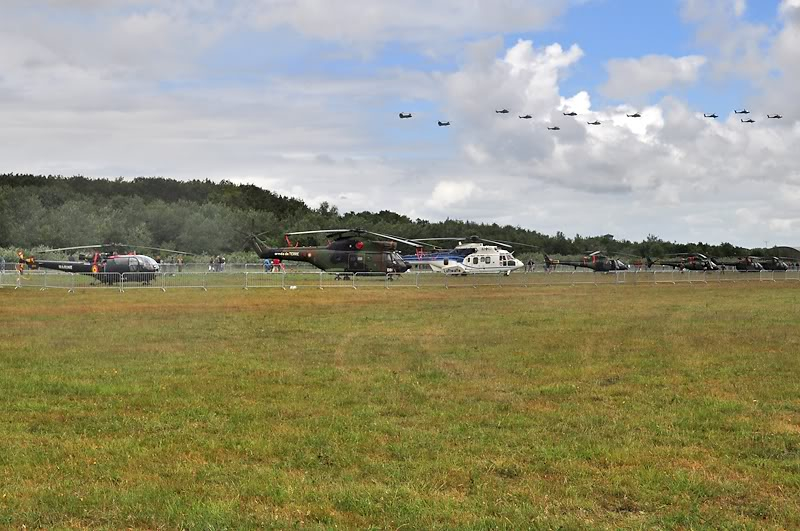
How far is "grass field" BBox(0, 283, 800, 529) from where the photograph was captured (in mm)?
6977

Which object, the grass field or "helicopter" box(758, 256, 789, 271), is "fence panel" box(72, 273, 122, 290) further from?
"helicopter" box(758, 256, 789, 271)

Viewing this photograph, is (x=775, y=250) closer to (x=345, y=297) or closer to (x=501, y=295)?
(x=501, y=295)

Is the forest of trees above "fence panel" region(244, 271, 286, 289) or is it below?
above

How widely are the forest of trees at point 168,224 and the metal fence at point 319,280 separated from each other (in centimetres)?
3018

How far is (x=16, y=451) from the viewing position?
8.62m

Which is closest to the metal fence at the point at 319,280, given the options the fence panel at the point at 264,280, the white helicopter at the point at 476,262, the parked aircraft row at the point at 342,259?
the fence panel at the point at 264,280

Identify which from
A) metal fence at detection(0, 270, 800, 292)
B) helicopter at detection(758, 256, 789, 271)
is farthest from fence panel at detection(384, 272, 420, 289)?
helicopter at detection(758, 256, 789, 271)

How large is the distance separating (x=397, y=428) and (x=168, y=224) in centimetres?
9303

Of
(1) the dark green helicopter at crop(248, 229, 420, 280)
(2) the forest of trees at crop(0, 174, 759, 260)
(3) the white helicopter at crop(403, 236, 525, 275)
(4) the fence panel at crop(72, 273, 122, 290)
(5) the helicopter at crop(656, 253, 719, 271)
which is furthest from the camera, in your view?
(2) the forest of trees at crop(0, 174, 759, 260)

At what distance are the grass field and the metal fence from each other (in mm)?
20099

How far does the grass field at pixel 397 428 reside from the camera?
22.9 ft

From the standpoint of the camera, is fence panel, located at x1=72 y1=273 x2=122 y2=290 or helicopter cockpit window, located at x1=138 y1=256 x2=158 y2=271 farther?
helicopter cockpit window, located at x1=138 y1=256 x2=158 y2=271

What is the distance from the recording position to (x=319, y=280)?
45562 millimetres

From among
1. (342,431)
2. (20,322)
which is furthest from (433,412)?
(20,322)
